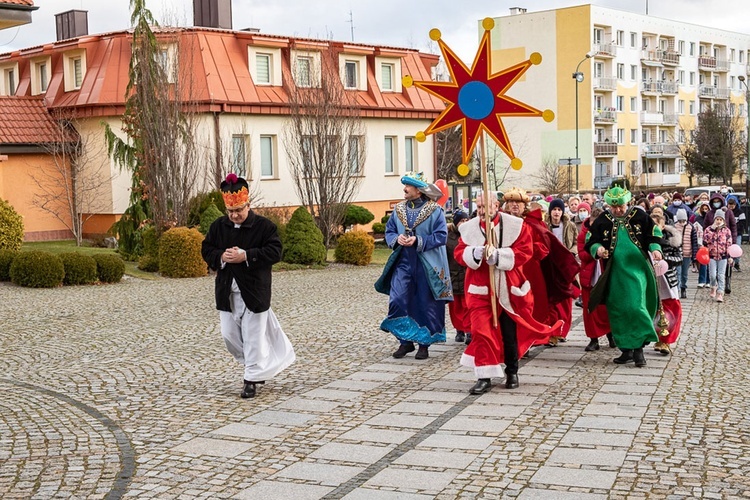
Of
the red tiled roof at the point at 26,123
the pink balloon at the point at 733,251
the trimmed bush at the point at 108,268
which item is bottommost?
the trimmed bush at the point at 108,268

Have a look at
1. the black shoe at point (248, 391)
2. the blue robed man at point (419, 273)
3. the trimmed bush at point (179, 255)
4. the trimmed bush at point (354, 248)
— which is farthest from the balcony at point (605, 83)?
the black shoe at point (248, 391)

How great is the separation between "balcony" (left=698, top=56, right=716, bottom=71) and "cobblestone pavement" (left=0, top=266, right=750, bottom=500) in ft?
240

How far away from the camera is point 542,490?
589 centimetres

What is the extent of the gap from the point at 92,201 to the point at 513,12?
46.0 metres

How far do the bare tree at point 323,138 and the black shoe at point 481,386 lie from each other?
20.2 meters

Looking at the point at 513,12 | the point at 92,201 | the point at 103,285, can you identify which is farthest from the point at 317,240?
the point at 513,12

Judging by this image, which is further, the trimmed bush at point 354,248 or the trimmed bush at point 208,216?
the trimmed bush at point 354,248

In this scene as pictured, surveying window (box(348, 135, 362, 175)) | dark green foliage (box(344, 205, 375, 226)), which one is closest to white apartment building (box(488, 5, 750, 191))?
dark green foliage (box(344, 205, 375, 226))

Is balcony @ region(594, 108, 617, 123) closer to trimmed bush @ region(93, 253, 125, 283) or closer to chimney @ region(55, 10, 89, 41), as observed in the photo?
chimney @ region(55, 10, 89, 41)

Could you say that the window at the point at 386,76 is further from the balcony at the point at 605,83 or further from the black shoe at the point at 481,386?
the balcony at the point at 605,83

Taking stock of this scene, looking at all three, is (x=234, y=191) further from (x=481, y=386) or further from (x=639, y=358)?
(x=639, y=358)

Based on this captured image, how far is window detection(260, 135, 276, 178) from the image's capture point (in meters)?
34.4

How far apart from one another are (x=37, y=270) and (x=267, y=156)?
51.0 ft

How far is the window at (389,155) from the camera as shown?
127ft
